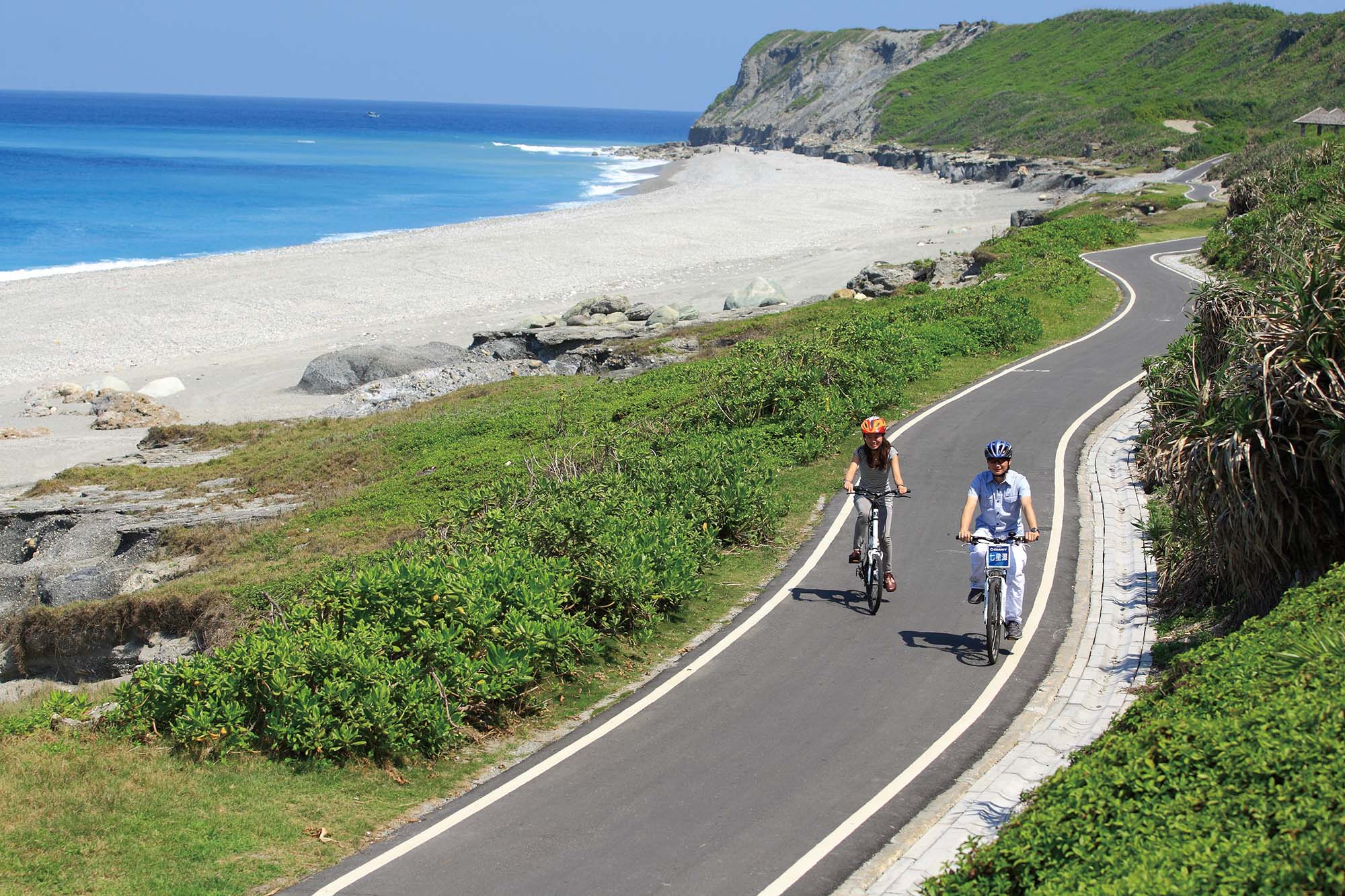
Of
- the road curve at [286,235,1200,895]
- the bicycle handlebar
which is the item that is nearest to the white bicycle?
the road curve at [286,235,1200,895]

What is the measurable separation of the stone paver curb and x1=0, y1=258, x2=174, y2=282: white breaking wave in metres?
55.0

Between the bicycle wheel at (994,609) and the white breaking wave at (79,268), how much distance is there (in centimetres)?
5631

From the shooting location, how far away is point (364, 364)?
119ft

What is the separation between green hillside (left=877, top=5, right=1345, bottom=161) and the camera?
93.6 meters

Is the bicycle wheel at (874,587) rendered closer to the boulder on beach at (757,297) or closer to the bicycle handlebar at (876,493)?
the bicycle handlebar at (876,493)

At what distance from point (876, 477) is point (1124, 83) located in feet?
428

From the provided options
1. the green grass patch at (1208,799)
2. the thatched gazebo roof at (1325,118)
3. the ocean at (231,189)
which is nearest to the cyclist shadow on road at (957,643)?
the green grass patch at (1208,799)

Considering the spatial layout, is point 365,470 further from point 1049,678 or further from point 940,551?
point 1049,678

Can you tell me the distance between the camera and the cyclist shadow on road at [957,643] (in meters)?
10.4

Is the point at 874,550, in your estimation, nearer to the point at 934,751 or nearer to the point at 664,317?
the point at 934,751

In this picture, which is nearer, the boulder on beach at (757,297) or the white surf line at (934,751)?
the white surf line at (934,751)

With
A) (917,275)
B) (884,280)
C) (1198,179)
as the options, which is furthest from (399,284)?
(1198,179)

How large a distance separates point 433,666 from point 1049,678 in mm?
5444

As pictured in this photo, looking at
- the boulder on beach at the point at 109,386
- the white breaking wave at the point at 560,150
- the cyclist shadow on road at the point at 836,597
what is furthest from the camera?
Result: the white breaking wave at the point at 560,150
